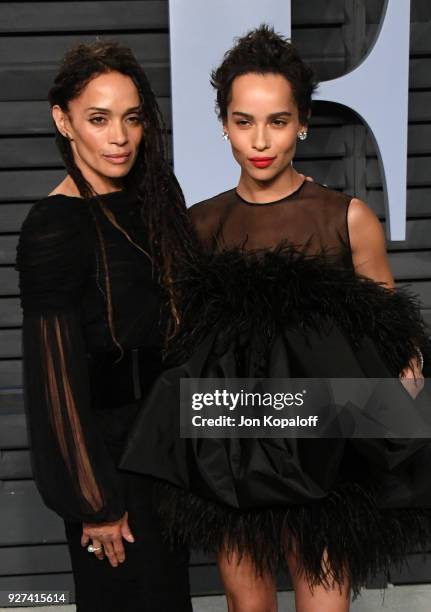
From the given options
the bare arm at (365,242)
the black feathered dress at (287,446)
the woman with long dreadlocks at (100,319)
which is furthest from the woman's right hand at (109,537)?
the bare arm at (365,242)

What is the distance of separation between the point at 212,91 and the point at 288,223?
54.1 inches

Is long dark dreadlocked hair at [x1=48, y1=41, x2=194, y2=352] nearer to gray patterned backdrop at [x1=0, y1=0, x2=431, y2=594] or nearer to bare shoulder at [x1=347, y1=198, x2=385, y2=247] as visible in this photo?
bare shoulder at [x1=347, y1=198, x2=385, y2=247]

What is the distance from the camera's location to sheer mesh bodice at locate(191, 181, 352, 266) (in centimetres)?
223

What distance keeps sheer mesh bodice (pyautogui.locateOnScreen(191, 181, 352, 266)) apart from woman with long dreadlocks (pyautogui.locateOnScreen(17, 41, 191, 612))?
0.55 feet

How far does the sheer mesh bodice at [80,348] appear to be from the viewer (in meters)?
1.99

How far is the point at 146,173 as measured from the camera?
2244mm

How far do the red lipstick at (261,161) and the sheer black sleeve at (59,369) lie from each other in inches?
20.4

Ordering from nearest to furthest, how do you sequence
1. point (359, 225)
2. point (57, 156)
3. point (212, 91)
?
point (359, 225) < point (212, 91) < point (57, 156)

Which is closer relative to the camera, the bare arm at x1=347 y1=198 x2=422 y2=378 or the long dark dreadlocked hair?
the long dark dreadlocked hair

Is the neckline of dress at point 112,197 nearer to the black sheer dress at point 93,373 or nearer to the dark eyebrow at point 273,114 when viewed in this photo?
the black sheer dress at point 93,373

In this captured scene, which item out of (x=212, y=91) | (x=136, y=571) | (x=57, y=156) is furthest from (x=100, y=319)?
(x=57, y=156)

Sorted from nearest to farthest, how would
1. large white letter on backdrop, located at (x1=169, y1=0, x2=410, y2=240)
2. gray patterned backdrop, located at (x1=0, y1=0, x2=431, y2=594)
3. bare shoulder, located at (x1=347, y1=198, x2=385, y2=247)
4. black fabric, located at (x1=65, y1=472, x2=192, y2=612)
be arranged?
black fabric, located at (x1=65, y1=472, x2=192, y2=612), bare shoulder, located at (x1=347, y1=198, x2=385, y2=247), large white letter on backdrop, located at (x1=169, y1=0, x2=410, y2=240), gray patterned backdrop, located at (x1=0, y1=0, x2=431, y2=594)

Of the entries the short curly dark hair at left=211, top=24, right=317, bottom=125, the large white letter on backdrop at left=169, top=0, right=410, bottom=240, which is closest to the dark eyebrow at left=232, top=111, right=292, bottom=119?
the short curly dark hair at left=211, top=24, right=317, bottom=125

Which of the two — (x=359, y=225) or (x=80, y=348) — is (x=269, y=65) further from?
(x=80, y=348)
